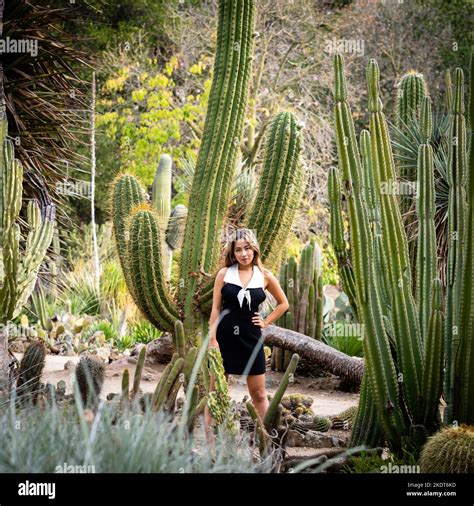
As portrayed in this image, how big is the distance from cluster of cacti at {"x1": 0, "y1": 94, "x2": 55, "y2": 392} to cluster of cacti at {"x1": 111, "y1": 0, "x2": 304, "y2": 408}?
0.62 meters

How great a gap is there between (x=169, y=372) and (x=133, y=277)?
1.84 m

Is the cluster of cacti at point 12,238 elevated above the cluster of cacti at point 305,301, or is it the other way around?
the cluster of cacti at point 12,238

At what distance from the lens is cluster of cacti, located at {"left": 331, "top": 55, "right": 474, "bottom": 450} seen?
3479mm

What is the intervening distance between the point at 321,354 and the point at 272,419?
246cm

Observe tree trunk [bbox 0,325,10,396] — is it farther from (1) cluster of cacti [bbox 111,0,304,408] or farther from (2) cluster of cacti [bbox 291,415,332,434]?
(2) cluster of cacti [bbox 291,415,332,434]

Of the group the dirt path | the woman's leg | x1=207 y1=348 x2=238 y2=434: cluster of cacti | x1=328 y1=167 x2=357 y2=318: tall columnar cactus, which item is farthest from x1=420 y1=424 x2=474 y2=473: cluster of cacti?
the dirt path

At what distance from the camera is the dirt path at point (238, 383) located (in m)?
5.70

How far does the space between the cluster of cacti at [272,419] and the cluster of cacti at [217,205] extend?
4.52 feet

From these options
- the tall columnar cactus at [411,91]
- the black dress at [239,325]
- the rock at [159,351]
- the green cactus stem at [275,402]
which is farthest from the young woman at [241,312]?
the rock at [159,351]

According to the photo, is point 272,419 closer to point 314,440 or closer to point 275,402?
point 275,402

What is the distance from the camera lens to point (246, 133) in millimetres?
11219

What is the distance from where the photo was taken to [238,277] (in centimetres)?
376

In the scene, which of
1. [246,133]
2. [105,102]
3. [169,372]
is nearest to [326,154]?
[246,133]

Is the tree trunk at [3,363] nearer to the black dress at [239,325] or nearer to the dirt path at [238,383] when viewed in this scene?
the black dress at [239,325]
